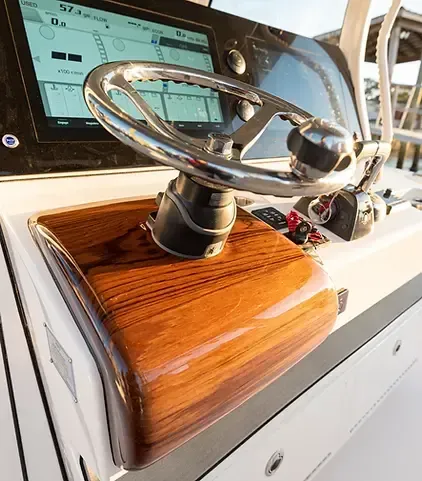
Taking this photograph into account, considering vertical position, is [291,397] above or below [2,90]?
below

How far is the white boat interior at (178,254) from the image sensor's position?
0.37 metres

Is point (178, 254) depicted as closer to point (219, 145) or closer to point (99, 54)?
point (219, 145)

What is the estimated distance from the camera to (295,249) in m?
0.57

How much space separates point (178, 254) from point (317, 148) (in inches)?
8.1

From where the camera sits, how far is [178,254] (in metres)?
0.48

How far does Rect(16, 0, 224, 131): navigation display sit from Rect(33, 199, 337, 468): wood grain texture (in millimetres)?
220

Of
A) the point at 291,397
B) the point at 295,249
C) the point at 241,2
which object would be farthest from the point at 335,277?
the point at 241,2

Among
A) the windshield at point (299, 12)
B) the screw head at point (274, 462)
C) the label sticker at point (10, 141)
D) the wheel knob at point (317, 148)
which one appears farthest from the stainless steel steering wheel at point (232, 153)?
the windshield at point (299, 12)

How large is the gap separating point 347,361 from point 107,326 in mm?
613

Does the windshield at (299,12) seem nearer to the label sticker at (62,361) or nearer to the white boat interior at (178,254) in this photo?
the white boat interior at (178,254)

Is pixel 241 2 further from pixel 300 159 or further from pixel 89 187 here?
pixel 300 159

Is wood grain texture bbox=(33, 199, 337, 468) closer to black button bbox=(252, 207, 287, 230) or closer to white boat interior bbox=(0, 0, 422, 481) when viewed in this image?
white boat interior bbox=(0, 0, 422, 481)

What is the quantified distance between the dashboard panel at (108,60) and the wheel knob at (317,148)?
42 centimetres

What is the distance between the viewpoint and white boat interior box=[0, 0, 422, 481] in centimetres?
37
